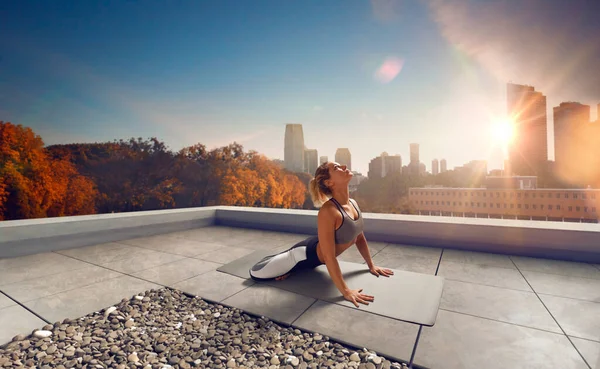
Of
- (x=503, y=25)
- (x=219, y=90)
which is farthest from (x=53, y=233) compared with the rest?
(x=503, y=25)

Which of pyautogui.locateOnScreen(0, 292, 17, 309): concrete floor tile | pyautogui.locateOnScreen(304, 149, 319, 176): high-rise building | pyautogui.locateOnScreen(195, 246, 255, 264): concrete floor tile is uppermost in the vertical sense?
pyautogui.locateOnScreen(304, 149, 319, 176): high-rise building

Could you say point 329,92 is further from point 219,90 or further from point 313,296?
point 313,296

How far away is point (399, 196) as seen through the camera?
82.0m

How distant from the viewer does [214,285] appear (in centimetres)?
314

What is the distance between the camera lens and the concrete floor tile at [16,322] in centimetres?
220

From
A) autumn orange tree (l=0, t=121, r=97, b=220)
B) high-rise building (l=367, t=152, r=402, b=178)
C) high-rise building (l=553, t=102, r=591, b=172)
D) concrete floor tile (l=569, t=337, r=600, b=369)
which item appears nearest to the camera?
concrete floor tile (l=569, t=337, r=600, b=369)

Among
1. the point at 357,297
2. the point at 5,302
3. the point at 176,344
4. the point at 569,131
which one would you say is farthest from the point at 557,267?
the point at 569,131

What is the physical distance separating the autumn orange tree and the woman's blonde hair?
28644mm

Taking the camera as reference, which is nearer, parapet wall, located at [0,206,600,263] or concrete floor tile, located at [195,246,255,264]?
parapet wall, located at [0,206,600,263]

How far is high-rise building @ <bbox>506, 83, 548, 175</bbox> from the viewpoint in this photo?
83938mm

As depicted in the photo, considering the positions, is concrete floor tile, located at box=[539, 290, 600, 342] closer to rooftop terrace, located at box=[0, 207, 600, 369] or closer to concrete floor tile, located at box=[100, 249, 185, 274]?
rooftop terrace, located at box=[0, 207, 600, 369]

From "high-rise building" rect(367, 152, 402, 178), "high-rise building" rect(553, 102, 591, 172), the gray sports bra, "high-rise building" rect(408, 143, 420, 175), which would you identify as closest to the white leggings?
the gray sports bra

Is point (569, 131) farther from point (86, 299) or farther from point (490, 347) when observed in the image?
point (86, 299)

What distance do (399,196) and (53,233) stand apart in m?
83.7
